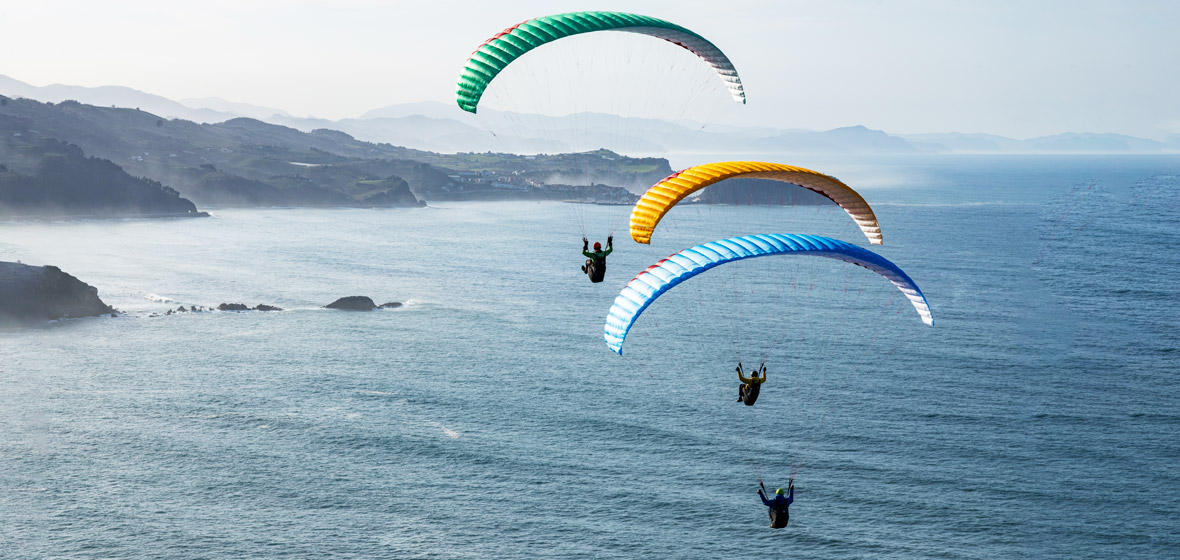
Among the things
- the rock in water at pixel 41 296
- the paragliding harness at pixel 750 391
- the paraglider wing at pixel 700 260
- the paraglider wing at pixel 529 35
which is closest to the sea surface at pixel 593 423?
the rock in water at pixel 41 296

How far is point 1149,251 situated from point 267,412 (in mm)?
137453

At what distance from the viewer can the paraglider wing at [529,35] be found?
36000 mm

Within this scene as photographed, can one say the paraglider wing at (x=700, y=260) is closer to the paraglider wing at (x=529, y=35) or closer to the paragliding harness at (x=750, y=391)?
the paragliding harness at (x=750, y=391)

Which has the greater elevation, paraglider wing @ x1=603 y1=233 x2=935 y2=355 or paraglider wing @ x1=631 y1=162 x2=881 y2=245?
paraglider wing @ x1=631 y1=162 x2=881 y2=245

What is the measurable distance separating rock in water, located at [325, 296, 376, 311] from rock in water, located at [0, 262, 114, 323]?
25011 millimetres

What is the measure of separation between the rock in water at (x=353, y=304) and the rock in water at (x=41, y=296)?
985 inches

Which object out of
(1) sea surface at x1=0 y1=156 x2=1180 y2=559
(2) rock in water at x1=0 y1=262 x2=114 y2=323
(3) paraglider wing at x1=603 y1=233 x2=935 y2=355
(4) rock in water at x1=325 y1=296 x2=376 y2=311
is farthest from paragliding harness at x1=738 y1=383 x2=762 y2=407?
(2) rock in water at x1=0 y1=262 x2=114 y2=323

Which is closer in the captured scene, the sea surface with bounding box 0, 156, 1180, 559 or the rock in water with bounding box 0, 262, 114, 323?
the sea surface with bounding box 0, 156, 1180, 559

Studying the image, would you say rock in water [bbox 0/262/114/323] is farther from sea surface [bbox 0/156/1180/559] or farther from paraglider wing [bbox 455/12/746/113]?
paraglider wing [bbox 455/12/746/113]

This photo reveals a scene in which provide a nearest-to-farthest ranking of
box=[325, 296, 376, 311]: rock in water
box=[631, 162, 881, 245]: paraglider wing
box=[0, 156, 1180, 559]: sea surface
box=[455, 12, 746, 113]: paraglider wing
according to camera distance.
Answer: box=[631, 162, 881, 245]: paraglider wing, box=[455, 12, 746, 113]: paraglider wing, box=[0, 156, 1180, 559]: sea surface, box=[325, 296, 376, 311]: rock in water

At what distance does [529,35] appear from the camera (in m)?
36.2

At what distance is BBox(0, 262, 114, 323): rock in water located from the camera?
107000 millimetres

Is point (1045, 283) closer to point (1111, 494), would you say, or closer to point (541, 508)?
point (1111, 494)

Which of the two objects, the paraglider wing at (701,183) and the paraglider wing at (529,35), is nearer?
the paraglider wing at (701,183)
